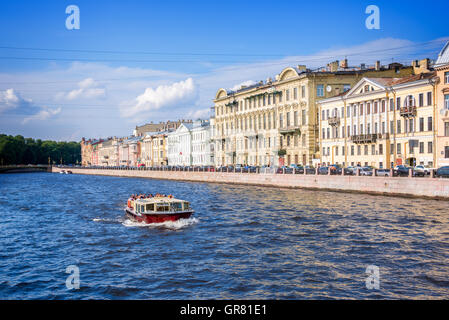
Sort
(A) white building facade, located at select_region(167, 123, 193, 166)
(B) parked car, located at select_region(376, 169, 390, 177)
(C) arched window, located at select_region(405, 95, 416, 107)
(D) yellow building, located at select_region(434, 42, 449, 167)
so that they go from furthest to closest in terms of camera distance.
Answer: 1. (A) white building facade, located at select_region(167, 123, 193, 166)
2. (C) arched window, located at select_region(405, 95, 416, 107)
3. (D) yellow building, located at select_region(434, 42, 449, 167)
4. (B) parked car, located at select_region(376, 169, 390, 177)

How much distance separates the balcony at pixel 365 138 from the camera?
164 feet

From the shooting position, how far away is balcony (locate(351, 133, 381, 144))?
5009 centimetres

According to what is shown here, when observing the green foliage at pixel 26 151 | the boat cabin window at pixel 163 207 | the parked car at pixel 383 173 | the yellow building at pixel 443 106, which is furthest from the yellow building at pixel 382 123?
the green foliage at pixel 26 151

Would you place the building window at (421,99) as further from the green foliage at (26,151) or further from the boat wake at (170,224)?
the green foliage at (26,151)

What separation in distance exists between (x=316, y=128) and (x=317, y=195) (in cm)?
2566

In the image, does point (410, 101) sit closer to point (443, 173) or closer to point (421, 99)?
point (421, 99)

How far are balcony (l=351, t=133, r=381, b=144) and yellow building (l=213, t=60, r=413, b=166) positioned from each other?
568 cm

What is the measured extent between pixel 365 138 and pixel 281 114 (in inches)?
764

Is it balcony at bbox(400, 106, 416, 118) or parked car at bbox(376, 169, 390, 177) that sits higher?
balcony at bbox(400, 106, 416, 118)

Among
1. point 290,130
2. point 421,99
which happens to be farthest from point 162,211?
point 290,130

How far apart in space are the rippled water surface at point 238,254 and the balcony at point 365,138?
2166cm

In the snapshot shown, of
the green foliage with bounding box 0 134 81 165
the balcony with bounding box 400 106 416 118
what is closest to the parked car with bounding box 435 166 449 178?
the balcony with bounding box 400 106 416 118

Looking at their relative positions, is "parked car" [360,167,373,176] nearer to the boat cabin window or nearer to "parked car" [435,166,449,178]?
"parked car" [435,166,449,178]
